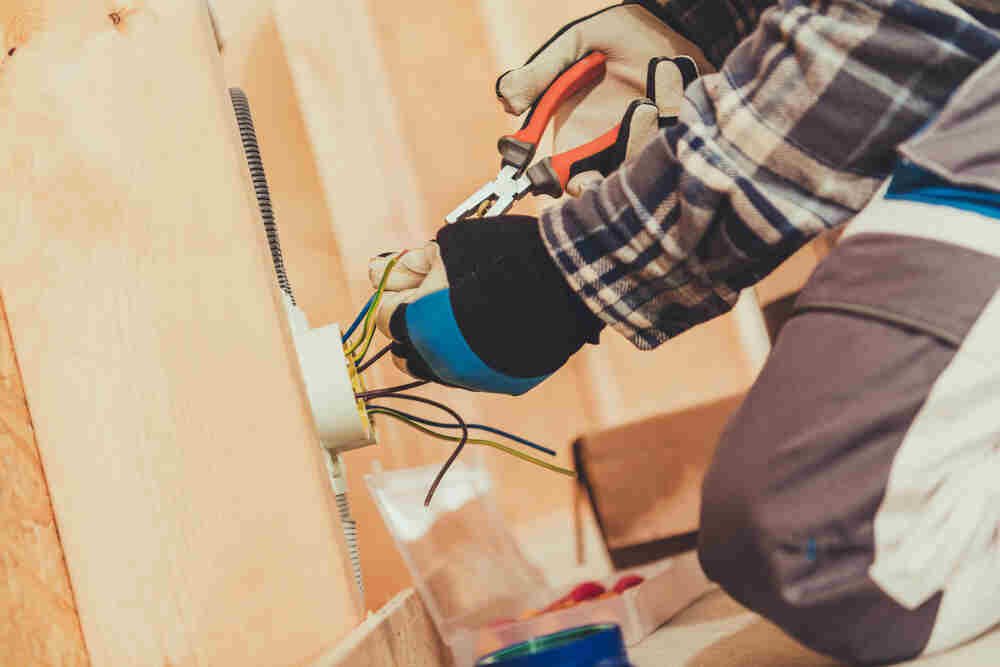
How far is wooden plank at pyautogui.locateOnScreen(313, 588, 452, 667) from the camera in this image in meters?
0.50

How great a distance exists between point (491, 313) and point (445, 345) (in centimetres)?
4

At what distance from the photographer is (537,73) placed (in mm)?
817

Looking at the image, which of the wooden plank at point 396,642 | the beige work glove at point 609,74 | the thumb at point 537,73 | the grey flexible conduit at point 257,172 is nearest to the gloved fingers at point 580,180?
the beige work glove at point 609,74

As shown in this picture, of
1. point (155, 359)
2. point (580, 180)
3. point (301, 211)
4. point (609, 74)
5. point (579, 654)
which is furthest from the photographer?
point (301, 211)

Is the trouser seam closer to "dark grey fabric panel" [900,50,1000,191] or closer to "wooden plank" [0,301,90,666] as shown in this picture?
"dark grey fabric panel" [900,50,1000,191]

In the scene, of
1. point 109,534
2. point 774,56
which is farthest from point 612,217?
point 109,534

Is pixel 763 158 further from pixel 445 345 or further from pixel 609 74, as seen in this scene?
pixel 609 74

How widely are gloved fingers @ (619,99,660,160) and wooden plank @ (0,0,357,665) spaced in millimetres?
321

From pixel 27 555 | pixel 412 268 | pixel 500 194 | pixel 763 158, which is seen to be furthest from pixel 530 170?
pixel 27 555

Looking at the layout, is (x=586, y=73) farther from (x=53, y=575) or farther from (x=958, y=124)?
(x=53, y=575)

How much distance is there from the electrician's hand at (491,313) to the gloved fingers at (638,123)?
152mm

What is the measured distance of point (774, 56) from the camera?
1.79ft

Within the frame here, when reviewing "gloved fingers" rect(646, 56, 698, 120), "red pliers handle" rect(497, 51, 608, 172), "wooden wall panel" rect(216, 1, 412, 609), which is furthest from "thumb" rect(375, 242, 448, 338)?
"wooden wall panel" rect(216, 1, 412, 609)

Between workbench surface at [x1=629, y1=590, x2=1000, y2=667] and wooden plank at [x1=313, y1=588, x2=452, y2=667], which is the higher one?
wooden plank at [x1=313, y1=588, x2=452, y2=667]
